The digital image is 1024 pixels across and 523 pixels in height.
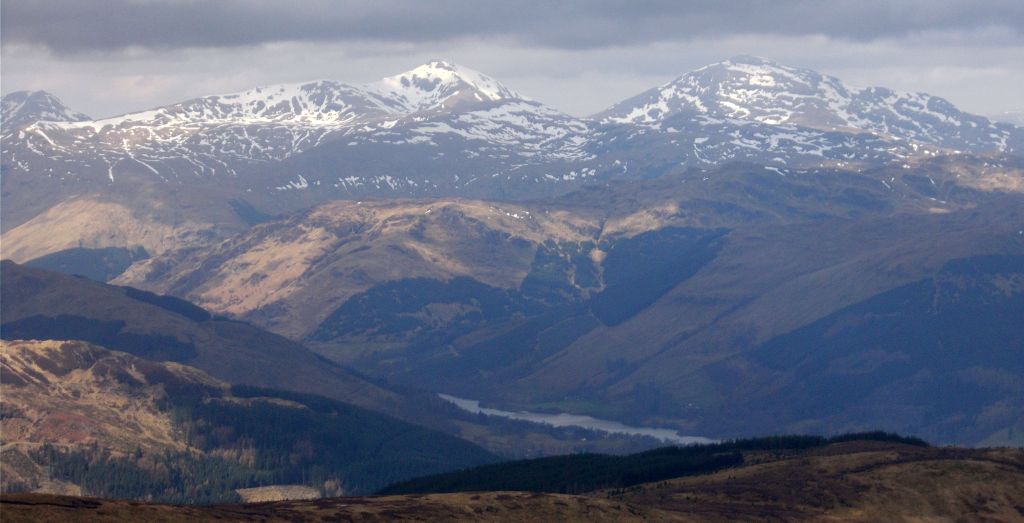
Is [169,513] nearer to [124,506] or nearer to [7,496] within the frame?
[124,506]

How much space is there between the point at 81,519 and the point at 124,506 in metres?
11.4

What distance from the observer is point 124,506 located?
7672 inches

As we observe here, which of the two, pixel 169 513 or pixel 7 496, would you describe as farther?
pixel 169 513

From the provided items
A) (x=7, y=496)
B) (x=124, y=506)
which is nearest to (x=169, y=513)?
(x=124, y=506)

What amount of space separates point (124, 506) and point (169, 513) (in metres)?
5.34

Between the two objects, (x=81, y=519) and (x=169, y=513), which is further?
(x=169, y=513)

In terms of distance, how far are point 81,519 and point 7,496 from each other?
8638 millimetres

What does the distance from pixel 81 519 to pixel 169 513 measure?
15018 millimetres

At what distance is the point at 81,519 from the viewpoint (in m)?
184

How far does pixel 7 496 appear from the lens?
184125 millimetres
